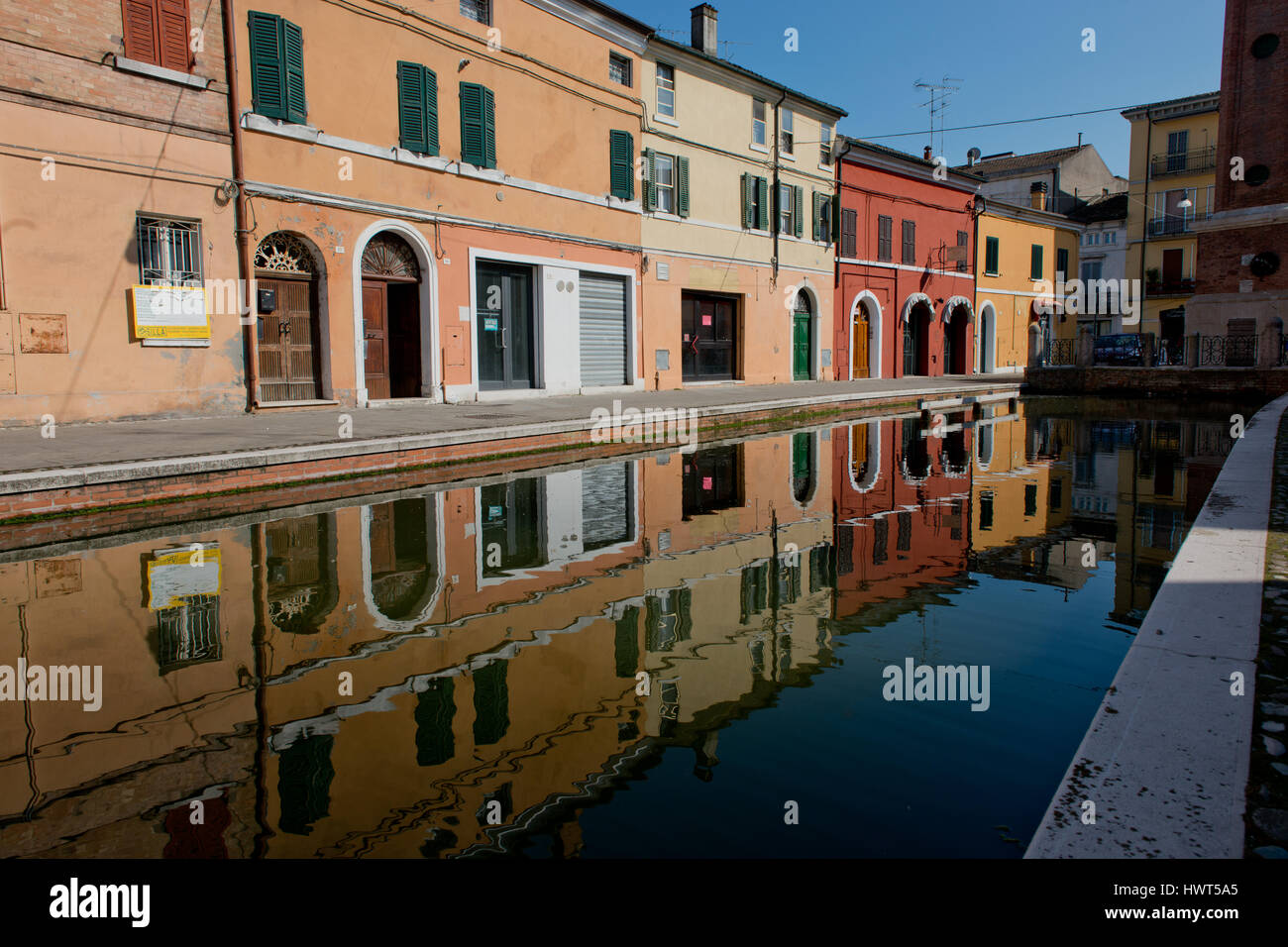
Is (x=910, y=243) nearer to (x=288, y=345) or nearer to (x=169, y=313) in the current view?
(x=288, y=345)

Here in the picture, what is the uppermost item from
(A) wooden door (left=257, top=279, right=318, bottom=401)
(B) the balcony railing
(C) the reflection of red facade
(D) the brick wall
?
(B) the balcony railing

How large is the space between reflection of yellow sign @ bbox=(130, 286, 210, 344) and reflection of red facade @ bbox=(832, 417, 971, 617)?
997 centimetres

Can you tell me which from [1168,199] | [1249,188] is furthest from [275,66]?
Result: [1168,199]

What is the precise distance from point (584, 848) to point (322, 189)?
48.7ft

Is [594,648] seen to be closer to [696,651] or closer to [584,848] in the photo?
[696,651]

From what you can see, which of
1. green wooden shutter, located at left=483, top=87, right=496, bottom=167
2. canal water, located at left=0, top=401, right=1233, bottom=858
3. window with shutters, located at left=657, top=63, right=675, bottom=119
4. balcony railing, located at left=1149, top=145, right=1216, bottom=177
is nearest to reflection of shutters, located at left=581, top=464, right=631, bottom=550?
canal water, located at left=0, top=401, right=1233, bottom=858

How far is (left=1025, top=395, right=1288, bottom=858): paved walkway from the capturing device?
2.26 meters

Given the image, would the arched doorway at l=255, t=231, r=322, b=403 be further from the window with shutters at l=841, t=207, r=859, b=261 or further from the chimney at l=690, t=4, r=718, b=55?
the window with shutters at l=841, t=207, r=859, b=261

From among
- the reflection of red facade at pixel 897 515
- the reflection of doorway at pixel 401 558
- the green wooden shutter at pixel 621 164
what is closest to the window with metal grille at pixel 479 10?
the green wooden shutter at pixel 621 164

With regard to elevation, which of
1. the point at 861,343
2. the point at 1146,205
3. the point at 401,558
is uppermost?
the point at 1146,205

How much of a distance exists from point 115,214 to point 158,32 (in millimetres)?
2886

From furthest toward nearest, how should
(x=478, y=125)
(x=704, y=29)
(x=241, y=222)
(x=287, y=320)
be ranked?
(x=704, y=29) → (x=478, y=125) → (x=287, y=320) → (x=241, y=222)

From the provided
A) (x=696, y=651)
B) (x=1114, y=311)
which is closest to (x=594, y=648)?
(x=696, y=651)

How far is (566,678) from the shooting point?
4191 millimetres
